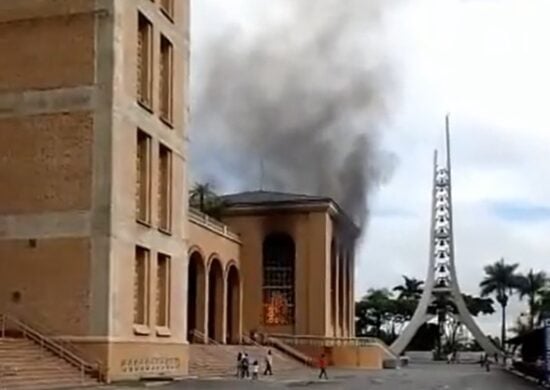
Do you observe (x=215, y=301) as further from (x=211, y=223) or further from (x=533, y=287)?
(x=533, y=287)

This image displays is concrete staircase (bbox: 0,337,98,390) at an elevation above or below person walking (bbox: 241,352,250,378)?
above

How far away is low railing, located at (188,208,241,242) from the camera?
5633 centimetres

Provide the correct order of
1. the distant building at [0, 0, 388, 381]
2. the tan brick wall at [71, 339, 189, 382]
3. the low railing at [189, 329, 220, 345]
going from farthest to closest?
1. the low railing at [189, 329, 220, 345]
2. the distant building at [0, 0, 388, 381]
3. the tan brick wall at [71, 339, 189, 382]

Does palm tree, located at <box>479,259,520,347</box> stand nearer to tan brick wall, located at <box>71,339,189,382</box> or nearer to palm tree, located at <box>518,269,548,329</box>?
palm tree, located at <box>518,269,548,329</box>

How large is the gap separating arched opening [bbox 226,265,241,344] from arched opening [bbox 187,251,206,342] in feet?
20.2

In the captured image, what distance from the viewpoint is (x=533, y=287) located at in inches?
4129

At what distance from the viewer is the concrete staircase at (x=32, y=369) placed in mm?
28141

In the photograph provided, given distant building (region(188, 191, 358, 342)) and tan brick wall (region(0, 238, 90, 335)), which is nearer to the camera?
tan brick wall (region(0, 238, 90, 335))

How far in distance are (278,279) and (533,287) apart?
4696 centimetres

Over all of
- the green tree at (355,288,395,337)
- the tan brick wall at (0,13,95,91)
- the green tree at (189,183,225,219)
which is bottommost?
the green tree at (355,288,395,337)

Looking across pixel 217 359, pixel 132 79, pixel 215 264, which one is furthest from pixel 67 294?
pixel 215 264

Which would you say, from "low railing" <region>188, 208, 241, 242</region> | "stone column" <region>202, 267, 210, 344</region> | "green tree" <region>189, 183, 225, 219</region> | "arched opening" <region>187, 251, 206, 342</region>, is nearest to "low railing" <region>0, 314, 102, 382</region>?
"low railing" <region>188, 208, 241, 242</region>

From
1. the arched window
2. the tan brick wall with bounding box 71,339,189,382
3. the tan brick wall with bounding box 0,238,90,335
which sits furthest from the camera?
the arched window

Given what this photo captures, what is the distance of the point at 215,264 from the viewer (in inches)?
2389
